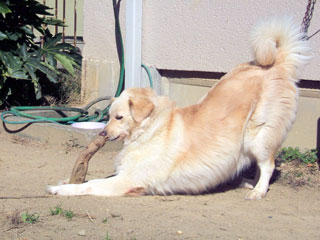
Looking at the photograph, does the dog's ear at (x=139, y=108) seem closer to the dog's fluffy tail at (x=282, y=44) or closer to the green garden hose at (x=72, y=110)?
the dog's fluffy tail at (x=282, y=44)

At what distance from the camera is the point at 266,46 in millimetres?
4504

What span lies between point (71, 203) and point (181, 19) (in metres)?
3.46

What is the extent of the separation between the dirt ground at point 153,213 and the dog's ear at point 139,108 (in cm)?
69

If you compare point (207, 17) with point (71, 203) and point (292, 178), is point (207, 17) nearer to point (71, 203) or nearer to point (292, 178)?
point (292, 178)

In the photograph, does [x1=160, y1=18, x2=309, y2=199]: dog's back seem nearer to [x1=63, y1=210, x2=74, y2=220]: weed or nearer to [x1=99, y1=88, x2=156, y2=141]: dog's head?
[x1=99, y1=88, x2=156, y2=141]: dog's head

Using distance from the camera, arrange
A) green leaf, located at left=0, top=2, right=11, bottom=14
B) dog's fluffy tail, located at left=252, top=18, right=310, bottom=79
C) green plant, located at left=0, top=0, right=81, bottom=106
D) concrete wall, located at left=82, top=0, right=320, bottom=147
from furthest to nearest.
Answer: green plant, located at left=0, top=0, right=81, bottom=106 < green leaf, located at left=0, top=2, right=11, bottom=14 < concrete wall, located at left=82, top=0, right=320, bottom=147 < dog's fluffy tail, located at left=252, top=18, right=310, bottom=79

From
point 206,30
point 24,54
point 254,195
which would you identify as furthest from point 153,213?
point 24,54

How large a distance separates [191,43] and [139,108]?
2470 millimetres

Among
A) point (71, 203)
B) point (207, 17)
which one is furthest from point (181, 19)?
point (71, 203)

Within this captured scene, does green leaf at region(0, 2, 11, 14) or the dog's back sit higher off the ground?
green leaf at region(0, 2, 11, 14)

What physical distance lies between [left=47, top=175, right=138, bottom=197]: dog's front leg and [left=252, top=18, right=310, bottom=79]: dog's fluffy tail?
1.61 metres

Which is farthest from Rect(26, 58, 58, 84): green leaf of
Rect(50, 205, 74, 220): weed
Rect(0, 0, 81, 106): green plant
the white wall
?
Rect(50, 205, 74, 220): weed

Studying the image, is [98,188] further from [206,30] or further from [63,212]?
[206,30]

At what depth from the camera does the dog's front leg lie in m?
4.30
